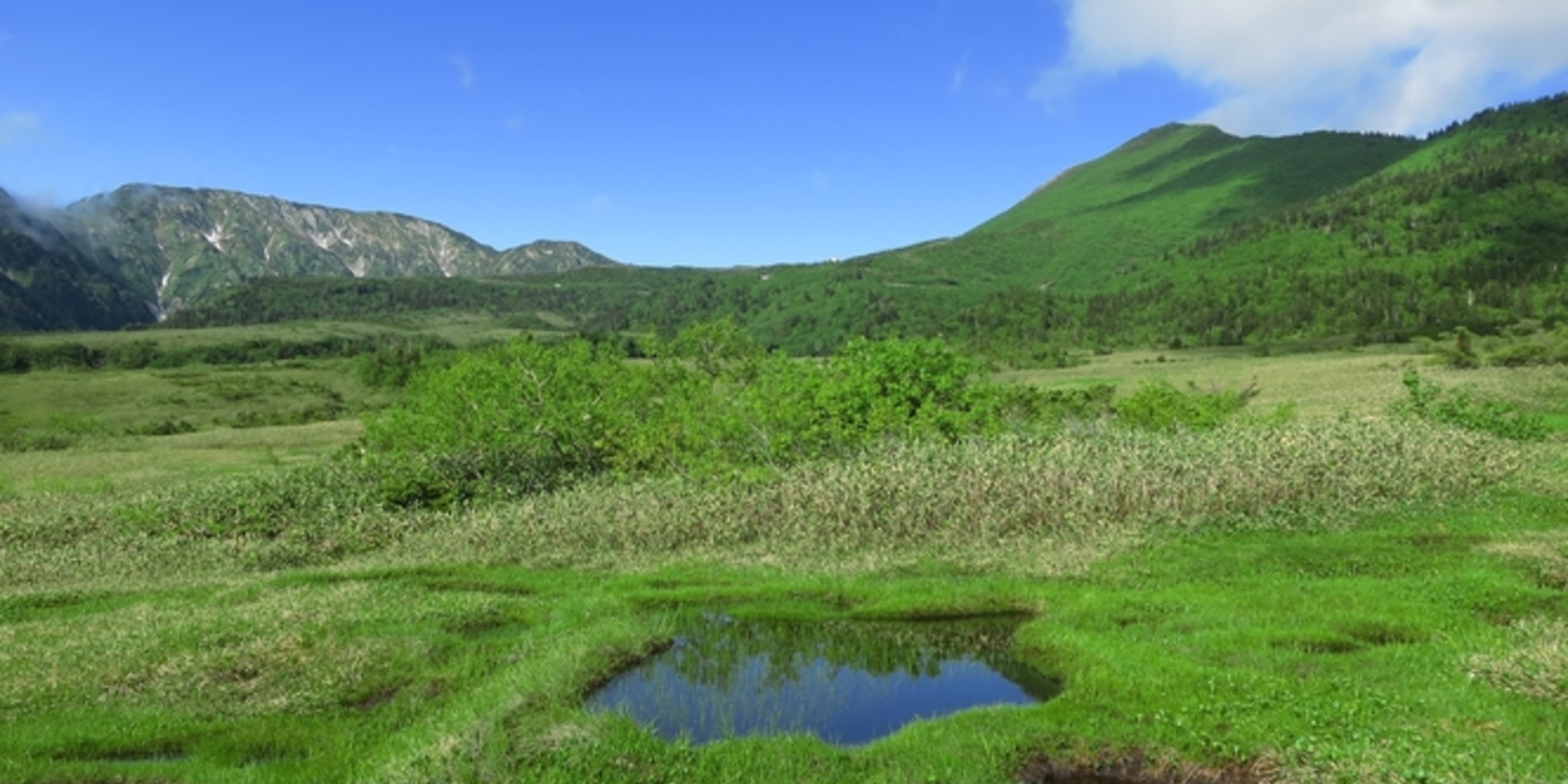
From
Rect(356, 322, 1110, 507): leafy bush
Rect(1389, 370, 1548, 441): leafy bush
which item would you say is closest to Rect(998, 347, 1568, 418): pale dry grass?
Rect(1389, 370, 1548, 441): leafy bush

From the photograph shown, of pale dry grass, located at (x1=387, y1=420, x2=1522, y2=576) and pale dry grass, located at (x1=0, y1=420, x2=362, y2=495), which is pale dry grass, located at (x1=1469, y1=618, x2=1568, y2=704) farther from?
pale dry grass, located at (x1=0, y1=420, x2=362, y2=495)

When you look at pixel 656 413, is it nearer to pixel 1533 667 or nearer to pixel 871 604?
pixel 871 604

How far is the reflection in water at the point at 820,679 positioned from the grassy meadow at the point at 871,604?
36.2 inches

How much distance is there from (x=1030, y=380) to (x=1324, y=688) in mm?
116274

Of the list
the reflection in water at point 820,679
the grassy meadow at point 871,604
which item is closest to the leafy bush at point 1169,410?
the grassy meadow at point 871,604

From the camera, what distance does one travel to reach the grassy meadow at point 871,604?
14.5 meters

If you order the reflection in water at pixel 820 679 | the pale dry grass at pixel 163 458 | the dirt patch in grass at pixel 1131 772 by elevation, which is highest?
the dirt patch in grass at pixel 1131 772

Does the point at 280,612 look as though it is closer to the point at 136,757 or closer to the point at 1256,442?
the point at 136,757

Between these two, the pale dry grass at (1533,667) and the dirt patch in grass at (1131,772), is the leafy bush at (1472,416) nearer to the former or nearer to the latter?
the pale dry grass at (1533,667)

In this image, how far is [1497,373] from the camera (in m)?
75.5

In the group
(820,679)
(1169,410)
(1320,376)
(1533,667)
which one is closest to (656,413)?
(1169,410)

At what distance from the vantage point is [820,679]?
19.7 metres

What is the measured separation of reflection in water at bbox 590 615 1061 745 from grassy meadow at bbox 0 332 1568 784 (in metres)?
0.92

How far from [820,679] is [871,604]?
4884 mm
